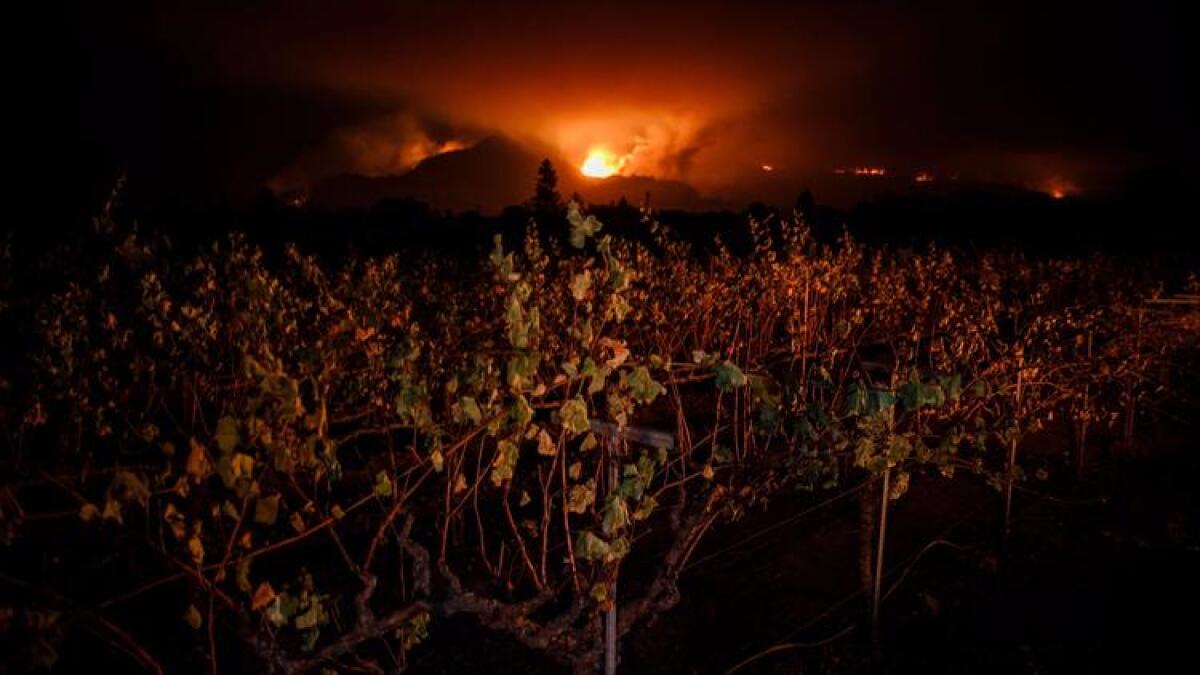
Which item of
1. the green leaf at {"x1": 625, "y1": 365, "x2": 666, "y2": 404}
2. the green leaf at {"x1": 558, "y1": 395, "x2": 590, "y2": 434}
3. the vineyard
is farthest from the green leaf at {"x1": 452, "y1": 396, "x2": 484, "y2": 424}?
the green leaf at {"x1": 625, "y1": 365, "x2": 666, "y2": 404}

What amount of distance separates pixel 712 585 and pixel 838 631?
91cm

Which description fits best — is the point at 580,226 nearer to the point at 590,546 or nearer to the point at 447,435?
the point at 590,546

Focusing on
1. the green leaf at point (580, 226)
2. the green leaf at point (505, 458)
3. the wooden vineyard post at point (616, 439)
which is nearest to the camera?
the green leaf at point (580, 226)

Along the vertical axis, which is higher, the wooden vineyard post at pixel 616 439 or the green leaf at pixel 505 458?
the green leaf at pixel 505 458

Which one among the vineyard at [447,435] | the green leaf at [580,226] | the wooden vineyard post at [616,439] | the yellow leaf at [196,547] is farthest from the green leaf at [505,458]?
the yellow leaf at [196,547]

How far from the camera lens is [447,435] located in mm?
3229

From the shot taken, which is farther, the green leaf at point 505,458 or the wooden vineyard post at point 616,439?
the wooden vineyard post at point 616,439

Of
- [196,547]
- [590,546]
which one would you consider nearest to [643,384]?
[590,546]

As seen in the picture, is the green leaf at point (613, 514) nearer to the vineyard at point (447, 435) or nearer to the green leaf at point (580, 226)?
the vineyard at point (447, 435)

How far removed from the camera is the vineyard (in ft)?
7.33

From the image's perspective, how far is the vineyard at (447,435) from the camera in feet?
7.33

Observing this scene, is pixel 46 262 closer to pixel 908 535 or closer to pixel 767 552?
pixel 767 552

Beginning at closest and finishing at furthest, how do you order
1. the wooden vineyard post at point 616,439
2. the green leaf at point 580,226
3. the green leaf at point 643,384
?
the green leaf at point 580,226 < the green leaf at point 643,384 < the wooden vineyard post at point 616,439

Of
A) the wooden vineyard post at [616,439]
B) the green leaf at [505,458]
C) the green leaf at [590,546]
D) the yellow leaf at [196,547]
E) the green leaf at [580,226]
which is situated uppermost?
the green leaf at [580,226]
